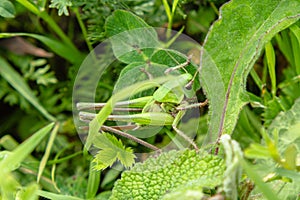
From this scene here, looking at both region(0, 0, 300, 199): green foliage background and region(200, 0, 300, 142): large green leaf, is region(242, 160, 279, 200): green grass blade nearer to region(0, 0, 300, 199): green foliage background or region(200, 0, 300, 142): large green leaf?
region(0, 0, 300, 199): green foliage background

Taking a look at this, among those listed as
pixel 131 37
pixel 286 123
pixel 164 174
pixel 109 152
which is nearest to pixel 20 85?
pixel 131 37

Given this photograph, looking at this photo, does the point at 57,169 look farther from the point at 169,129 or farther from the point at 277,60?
the point at 277,60

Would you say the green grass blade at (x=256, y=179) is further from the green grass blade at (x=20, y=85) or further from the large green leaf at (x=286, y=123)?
the green grass blade at (x=20, y=85)

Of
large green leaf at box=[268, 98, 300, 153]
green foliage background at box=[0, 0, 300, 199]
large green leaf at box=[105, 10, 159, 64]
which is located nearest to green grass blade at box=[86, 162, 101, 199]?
green foliage background at box=[0, 0, 300, 199]

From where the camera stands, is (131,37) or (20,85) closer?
(131,37)

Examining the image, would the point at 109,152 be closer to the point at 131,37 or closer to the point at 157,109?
the point at 157,109

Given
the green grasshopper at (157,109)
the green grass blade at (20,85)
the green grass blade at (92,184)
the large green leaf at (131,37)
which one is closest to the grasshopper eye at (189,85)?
the green grasshopper at (157,109)
